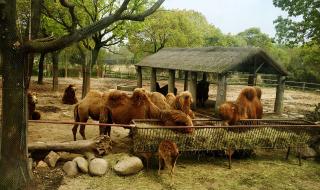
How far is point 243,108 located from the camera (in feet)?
32.3

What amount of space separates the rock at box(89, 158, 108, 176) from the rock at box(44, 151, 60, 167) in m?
0.84

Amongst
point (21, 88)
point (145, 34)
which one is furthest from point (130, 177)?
point (145, 34)

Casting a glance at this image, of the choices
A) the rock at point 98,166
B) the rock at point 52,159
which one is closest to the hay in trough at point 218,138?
the rock at point 98,166

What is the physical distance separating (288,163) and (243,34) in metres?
62.5

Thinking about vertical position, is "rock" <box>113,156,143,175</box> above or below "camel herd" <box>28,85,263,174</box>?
below

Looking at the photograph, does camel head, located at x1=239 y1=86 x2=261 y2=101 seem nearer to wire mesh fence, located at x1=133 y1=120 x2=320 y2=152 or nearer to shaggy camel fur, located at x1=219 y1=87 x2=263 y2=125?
shaggy camel fur, located at x1=219 y1=87 x2=263 y2=125

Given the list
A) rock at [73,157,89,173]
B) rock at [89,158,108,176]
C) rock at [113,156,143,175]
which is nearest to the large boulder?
rock at [73,157,89,173]

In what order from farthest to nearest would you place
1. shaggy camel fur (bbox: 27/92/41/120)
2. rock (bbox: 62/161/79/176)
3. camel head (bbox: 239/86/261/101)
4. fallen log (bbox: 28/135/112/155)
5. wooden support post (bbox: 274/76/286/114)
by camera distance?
wooden support post (bbox: 274/76/286/114)
shaggy camel fur (bbox: 27/92/41/120)
camel head (bbox: 239/86/261/101)
fallen log (bbox: 28/135/112/155)
rock (bbox: 62/161/79/176)

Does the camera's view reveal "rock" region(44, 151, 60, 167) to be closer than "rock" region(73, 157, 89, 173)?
No

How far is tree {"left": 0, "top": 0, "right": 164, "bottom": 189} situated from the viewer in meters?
6.05

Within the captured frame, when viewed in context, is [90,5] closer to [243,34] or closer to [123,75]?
[123,75]

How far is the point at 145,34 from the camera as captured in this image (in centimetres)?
3706

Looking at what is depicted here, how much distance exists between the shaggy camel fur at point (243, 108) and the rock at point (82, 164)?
3.90 meters

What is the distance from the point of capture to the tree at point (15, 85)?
238 inches
